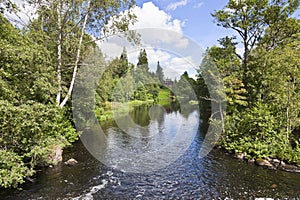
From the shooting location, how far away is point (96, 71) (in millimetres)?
21844

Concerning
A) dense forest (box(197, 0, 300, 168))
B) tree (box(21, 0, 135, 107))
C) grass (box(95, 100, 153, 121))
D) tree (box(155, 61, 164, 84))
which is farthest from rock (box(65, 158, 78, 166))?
tree (box(155, 61, 164, 84))

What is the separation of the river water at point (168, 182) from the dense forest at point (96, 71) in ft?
3.50

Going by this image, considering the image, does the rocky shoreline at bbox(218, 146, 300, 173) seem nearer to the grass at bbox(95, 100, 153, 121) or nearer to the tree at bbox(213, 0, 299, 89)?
the tree at bbox(213, 0, 299, 89)

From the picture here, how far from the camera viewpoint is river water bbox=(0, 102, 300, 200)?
383 inches

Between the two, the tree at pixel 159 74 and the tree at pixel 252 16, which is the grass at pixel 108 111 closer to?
the tree at pixel 252 16

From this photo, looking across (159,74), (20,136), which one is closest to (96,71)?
(20,136)

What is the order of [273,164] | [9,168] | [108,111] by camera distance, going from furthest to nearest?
[108,111], [273,164], [9,168]

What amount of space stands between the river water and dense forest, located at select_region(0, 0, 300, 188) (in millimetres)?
1068

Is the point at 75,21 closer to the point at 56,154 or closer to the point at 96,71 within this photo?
the point at 96,71

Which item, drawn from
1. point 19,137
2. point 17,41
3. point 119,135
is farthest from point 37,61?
point 119,135

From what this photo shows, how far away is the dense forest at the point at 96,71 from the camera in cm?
1034

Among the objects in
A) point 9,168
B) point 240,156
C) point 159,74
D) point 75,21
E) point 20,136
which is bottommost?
point 240,156

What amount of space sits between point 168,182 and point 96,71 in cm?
1458

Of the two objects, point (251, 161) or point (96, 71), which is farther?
point (96, 71)
